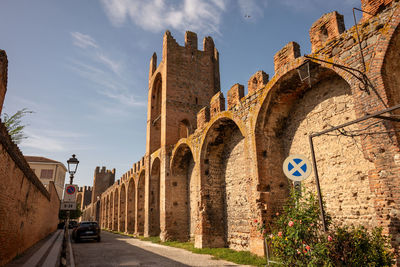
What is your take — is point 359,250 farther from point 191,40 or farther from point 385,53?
point 191,40

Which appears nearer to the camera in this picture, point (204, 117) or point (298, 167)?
point (298, 167)

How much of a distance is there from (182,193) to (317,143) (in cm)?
966

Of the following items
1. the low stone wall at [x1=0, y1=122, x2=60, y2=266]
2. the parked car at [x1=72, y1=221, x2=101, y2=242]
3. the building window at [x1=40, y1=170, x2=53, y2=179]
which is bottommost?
the parked car at [x1=72, y1=221, x2=101, y2=242]

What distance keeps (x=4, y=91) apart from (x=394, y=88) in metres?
8.39

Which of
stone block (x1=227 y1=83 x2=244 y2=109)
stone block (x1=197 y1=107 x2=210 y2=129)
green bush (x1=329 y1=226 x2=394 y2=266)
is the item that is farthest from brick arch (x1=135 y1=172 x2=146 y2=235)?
green bush (x1=329 y1=226 x2=394 y2=266)

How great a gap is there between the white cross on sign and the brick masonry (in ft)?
4.67

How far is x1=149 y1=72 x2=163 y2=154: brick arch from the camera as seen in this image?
20.1 metres

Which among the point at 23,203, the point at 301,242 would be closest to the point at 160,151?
the point at 23,203

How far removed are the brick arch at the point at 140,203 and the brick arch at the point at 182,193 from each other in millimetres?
6031

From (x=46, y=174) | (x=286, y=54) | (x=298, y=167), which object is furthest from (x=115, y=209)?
(x=298, y=167)

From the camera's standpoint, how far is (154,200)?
1867 centimetres

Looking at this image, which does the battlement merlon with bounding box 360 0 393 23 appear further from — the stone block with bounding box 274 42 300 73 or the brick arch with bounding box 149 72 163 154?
the brick arch with bounding box 149 72 163 154

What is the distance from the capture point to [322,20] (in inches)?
292

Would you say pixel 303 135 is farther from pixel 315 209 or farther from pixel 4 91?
pixel 4 91
